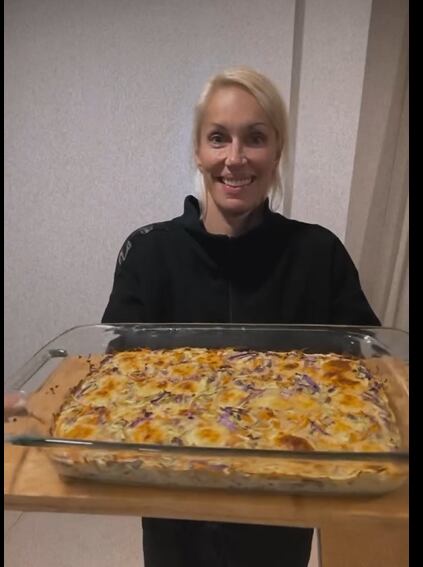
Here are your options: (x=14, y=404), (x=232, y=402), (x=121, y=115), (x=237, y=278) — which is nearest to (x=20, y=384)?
(x=14, y=404)

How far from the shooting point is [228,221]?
3.23 feet

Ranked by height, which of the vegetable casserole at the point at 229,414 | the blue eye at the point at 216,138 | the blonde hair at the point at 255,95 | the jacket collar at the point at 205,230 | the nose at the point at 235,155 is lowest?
the vegetable casserole at the point at 229,414

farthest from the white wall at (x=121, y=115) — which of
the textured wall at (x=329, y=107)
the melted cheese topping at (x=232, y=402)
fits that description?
the melted cheese topping at (x=232, y=402)

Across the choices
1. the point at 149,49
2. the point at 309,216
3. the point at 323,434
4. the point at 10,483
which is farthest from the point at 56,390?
the point at 149,49

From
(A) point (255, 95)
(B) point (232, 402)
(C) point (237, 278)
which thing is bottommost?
(B) point (232, 402)

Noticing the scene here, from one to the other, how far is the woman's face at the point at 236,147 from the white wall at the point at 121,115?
0.47 meters

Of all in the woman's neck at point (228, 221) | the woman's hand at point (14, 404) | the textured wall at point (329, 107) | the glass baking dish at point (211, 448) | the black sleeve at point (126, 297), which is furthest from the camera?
the textured wall at point (329, 107)

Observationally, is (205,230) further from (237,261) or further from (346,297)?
(346,297)

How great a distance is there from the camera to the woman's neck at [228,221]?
98 cm

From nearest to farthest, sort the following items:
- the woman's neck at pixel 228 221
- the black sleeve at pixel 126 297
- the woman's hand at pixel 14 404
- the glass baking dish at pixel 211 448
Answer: the glass baking dish at pixel 211 448 → the woman's hand at pixel 14 404 → the black sleeve at pixel 126 297 → the woman's neck at pixel 228 221

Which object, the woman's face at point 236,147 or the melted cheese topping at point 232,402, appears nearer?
the melted cheese topping at point 232,402

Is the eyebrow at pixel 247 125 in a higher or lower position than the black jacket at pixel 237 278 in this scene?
higher

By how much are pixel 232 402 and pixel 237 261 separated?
365 millimetres

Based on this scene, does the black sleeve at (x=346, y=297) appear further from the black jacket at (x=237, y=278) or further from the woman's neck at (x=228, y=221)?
the woman's neck at (x=228, y=221)
